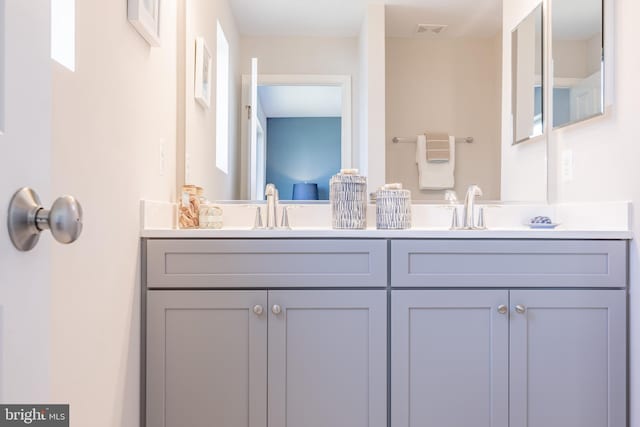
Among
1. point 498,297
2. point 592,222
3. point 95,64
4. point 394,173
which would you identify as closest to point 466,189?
point 394,173

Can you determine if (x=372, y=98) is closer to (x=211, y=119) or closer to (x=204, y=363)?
(x=211, y=119)

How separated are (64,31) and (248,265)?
81 centimetres

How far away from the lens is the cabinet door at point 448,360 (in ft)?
4.97

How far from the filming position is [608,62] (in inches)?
67.9

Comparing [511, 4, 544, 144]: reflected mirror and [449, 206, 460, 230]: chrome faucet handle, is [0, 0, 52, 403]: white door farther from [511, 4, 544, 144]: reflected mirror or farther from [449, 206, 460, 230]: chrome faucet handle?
[511, 4, 544, 144]: reflected mirror

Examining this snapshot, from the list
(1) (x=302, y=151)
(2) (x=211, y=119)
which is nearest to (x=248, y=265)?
(1) (x=302, y=151)

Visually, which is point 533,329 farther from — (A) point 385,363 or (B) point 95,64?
(B) point 95,64

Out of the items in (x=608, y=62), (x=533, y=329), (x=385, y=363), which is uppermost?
(x=608, y=62)

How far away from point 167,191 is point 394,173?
3.00 ft

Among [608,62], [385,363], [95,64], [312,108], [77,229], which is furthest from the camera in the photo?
[312,108]

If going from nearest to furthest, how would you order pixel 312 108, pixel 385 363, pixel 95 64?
pixel 95 64
pixel 385 363
pixel 312 108

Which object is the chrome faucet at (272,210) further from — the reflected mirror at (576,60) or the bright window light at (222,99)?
the reflected mirror at (576,60)

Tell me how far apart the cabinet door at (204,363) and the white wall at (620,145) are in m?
1.20

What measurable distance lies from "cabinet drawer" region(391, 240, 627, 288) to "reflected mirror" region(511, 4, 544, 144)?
0.68 m
